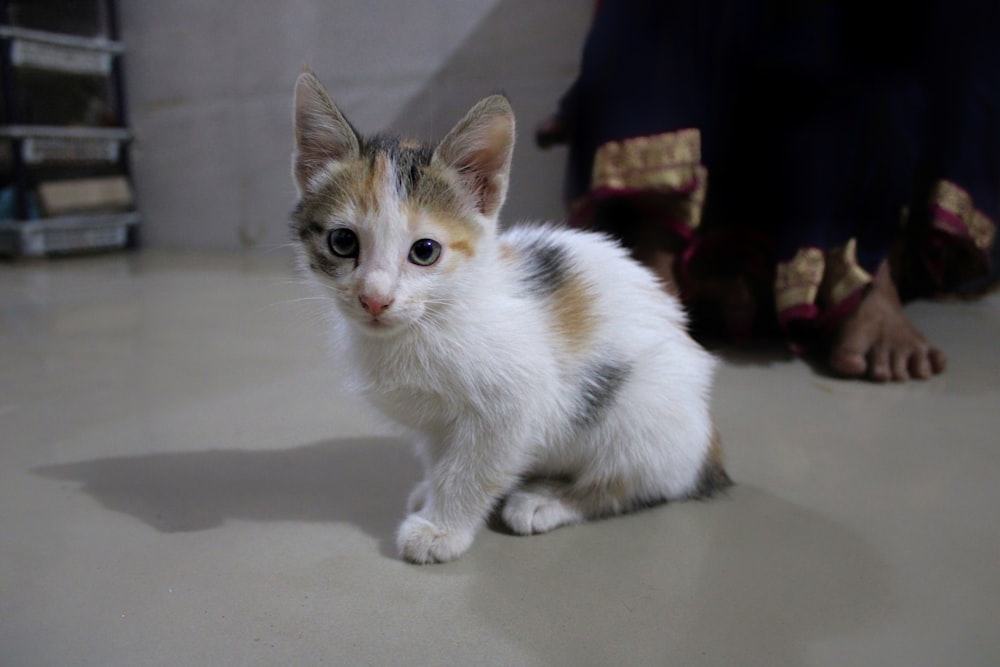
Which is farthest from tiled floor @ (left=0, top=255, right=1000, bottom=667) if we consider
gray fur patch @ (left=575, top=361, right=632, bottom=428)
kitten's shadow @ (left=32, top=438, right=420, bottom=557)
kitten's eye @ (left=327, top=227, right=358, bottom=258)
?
kitten's eye @ (left=327, top=227, right=358, bottom=258)

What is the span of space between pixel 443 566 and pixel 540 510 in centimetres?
18

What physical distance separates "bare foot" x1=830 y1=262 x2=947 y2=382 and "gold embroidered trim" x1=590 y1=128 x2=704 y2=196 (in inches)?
24.2

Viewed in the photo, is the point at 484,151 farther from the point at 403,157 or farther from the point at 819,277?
the point at 819,277

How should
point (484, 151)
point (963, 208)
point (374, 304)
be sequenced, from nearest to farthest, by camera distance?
point (374, 304) → point (484, 151) → point (963, 208)

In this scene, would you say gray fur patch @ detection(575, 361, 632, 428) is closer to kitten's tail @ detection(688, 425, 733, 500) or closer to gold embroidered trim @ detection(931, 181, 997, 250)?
kitten's tail @ detection(688, 425, 733, 500)

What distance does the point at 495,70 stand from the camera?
3176 millimetres

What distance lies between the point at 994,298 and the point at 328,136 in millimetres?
2794

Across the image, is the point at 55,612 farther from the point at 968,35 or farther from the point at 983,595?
the point at 968,35

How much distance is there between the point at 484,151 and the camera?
952mm

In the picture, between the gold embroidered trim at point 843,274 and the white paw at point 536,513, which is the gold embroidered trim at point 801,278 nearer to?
the gold embroidered trim at point 843,274

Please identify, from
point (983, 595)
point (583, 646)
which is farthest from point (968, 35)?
point (583, 646)

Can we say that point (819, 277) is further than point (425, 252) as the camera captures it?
Yes

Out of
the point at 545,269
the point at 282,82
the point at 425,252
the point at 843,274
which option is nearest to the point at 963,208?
the point at 843,274

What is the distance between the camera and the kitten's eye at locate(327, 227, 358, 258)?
2.93 ft
